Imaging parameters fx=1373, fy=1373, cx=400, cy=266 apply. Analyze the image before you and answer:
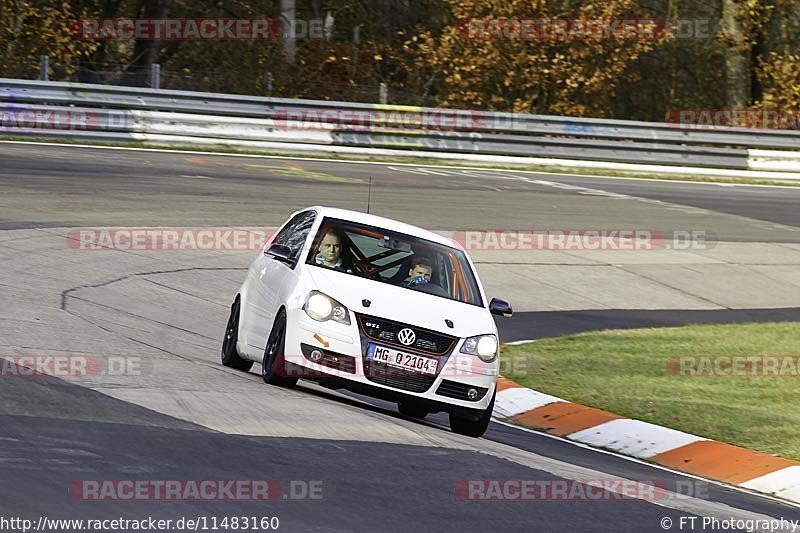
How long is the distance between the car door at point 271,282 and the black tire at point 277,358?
0.16 metres

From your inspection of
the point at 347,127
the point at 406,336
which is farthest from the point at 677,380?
the point at 347,127

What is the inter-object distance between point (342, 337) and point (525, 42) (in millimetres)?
26149

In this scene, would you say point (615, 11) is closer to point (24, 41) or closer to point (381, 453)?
point (24, 41)

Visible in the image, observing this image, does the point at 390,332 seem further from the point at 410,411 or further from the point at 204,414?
the point at 204,414

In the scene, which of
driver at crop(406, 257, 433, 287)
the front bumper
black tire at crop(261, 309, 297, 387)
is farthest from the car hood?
black tire at crop(261, 309, 297, 387)

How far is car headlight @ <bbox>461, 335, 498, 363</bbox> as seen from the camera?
9742 mm

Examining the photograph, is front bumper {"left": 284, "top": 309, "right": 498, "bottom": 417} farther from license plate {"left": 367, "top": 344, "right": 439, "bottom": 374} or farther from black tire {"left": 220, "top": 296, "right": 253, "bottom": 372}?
black tire {"left": 220, "top": 296, "right": 253, "bottom": 372}

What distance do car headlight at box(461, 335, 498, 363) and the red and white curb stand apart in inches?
45.3

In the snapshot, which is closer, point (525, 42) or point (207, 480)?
point (207, 480)

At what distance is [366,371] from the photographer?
949 cm

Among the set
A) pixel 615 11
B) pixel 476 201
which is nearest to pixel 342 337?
pixel 476 201

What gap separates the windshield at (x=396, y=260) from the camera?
411 inches

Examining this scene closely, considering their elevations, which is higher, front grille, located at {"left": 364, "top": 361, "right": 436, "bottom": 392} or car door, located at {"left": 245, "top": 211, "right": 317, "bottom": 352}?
car door, located at {"left": 245, "top": 211, "right": 317, "bottom": 352}

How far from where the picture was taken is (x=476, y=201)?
942 inches
